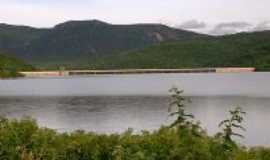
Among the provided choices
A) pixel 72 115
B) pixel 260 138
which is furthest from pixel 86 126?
pixel 260 138

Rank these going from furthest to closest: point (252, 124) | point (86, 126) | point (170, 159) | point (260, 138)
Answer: point (86, 126) < point (252, 124) < point (260, 138) < point (170, 159)

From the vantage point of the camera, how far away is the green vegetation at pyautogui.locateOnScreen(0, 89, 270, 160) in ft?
45.9

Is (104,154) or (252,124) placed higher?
(252,124)

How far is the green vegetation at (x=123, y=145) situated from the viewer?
550 inches

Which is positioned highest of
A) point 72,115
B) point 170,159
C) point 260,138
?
point 72,115

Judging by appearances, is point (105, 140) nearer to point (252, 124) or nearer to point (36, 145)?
point (36, 145)

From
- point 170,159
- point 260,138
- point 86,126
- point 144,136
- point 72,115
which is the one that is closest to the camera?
point 170,159

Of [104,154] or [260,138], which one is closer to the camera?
[104,154]

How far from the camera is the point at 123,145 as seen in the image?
14453 millimetres

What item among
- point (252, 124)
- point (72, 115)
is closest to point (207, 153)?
point (252, 124)

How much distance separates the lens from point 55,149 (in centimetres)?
1481

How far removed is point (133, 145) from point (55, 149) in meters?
2.02

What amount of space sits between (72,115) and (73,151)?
2131 inches

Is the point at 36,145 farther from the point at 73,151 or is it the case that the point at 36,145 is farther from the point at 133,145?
the point at 133,145
